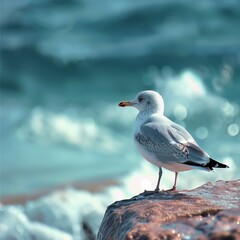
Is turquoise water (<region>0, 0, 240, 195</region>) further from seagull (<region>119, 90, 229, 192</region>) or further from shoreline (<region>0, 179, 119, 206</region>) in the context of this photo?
seagull (<region>119, 90, 229, 192</region>)

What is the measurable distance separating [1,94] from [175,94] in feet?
11.4

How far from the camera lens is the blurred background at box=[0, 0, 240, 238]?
964 cm

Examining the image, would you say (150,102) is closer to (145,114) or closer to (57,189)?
(145,114)

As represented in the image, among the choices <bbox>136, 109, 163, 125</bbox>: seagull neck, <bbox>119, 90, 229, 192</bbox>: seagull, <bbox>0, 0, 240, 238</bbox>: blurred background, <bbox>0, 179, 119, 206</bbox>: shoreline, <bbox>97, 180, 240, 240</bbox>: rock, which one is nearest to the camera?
<bbox>97, 180, 240, 240</bbox>: rock

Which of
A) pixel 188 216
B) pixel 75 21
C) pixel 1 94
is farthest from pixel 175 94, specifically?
pixel 188 216

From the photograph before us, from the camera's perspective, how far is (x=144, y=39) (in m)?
14.4

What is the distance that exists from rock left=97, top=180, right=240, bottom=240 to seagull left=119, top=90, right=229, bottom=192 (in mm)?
157

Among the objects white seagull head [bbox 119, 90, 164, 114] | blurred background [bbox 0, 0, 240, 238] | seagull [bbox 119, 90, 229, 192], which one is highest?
blurred background [bbox 0, 0, 240, 238]

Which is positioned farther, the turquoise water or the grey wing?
the turquoise water

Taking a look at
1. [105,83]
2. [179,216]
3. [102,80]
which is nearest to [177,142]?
[179,216]

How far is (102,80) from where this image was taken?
13.4 metres

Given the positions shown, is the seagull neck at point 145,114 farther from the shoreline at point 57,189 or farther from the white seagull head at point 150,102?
the shoreline at point 57,189

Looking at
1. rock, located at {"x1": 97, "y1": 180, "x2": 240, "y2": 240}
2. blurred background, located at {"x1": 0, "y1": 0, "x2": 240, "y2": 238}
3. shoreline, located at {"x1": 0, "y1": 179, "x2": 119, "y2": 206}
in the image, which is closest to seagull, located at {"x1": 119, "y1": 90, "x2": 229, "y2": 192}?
rock, located at {"x1": 97, "y1": 180, "x2": 240, "y2": 240}

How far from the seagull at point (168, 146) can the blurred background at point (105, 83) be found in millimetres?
3790
